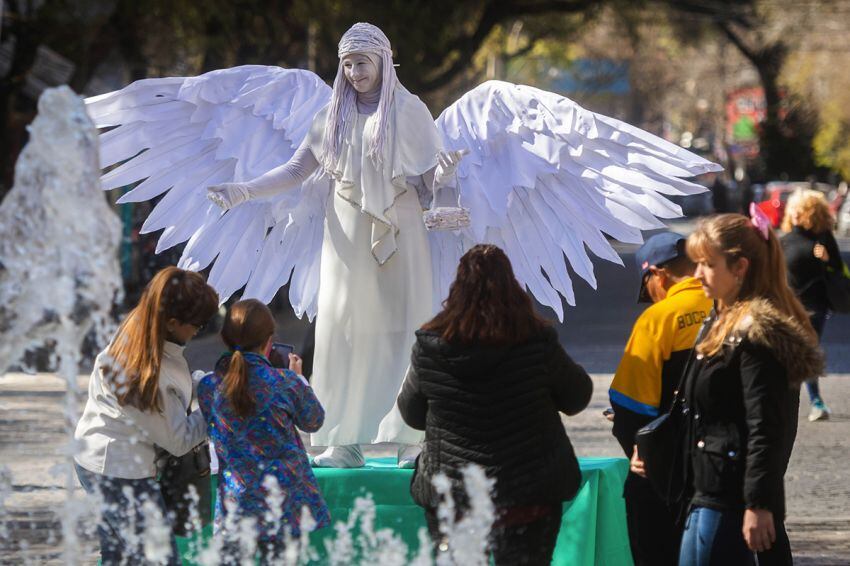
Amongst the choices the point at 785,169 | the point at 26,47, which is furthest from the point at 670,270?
the point at 785,169

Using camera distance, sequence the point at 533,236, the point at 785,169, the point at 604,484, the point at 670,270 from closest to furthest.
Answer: the point at 670,270 → the point at 604,484 → the point at 533,236 → the point at 785,169

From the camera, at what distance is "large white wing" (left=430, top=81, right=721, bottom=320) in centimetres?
581

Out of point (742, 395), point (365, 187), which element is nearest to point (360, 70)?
point (365, 187)

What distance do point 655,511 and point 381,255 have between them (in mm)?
1503

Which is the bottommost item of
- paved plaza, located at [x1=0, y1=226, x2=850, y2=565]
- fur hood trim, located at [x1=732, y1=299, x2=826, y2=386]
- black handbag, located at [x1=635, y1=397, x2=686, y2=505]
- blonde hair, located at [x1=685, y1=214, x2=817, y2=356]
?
paved plaza, located at [x1=0, y1=226, x2=850, y2=565]

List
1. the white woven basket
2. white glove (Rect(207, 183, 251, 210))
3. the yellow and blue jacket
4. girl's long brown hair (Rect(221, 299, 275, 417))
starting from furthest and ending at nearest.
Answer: the white woven basket < white glove (Rect(207, 183, 251, 210)) < the yellow and blue jacket < girl's long brown hair (Rect(221, 299, 275, 417))

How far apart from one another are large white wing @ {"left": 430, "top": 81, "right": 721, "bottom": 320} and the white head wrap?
485 millimetres

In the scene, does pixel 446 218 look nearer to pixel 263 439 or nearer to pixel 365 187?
pixel 365 187

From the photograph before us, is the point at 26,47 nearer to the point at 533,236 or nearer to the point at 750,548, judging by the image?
the point at 533,236

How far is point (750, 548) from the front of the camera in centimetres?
390

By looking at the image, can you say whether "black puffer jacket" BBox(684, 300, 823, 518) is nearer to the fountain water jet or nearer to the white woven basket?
the white woven basket

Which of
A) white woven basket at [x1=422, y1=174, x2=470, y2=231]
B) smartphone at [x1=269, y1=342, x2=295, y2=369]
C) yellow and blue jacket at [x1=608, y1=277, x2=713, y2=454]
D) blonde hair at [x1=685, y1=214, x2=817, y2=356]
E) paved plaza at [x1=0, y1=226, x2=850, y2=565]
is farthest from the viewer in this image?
paved plaza at [x1=0, y1=226, x2=850, y2=565]

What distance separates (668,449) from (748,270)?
0.57 meters

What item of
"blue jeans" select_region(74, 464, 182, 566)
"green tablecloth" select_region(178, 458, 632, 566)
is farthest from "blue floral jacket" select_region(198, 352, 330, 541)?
"green tablecloth" select_region(178, 458, 632, 566)
